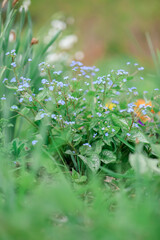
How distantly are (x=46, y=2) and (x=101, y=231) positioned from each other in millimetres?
5191

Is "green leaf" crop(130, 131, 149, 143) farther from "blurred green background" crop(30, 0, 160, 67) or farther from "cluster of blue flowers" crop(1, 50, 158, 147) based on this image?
"blurred green background" crop(30, 0, 160, 67)

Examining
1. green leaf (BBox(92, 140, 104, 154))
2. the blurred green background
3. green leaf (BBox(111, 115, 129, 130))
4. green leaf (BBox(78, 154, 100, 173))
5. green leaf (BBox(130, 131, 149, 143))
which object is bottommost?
green leaf (BBox(78, 154, 100, 173))

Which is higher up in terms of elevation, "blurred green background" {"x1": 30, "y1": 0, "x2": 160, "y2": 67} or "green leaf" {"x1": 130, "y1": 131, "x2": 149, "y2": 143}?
"blurred green background" {"x1": 30, "y1": 0, "x2": 160, "y2": 67}

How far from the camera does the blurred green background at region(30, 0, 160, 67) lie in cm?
494

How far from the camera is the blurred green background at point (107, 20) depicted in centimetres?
494

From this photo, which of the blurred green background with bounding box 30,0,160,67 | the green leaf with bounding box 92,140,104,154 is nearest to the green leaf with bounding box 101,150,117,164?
the green leaf with bounding box 92,140,104,154

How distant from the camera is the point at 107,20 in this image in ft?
16.6

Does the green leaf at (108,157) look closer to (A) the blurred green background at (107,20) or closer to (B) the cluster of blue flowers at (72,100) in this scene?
(B) the cluster of blue flowers at (72,100)

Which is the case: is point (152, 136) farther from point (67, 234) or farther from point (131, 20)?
point (131, 20)

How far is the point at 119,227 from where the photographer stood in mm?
607

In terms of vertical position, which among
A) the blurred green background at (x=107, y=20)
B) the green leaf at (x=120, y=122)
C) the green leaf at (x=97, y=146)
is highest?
the blurred green background at (x=107, y=20)

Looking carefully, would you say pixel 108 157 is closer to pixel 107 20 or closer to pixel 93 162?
pixel 93 162

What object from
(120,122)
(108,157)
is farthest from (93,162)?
(120,122)

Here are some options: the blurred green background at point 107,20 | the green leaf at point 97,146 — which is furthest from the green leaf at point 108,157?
the blurred green background at point 107,20
